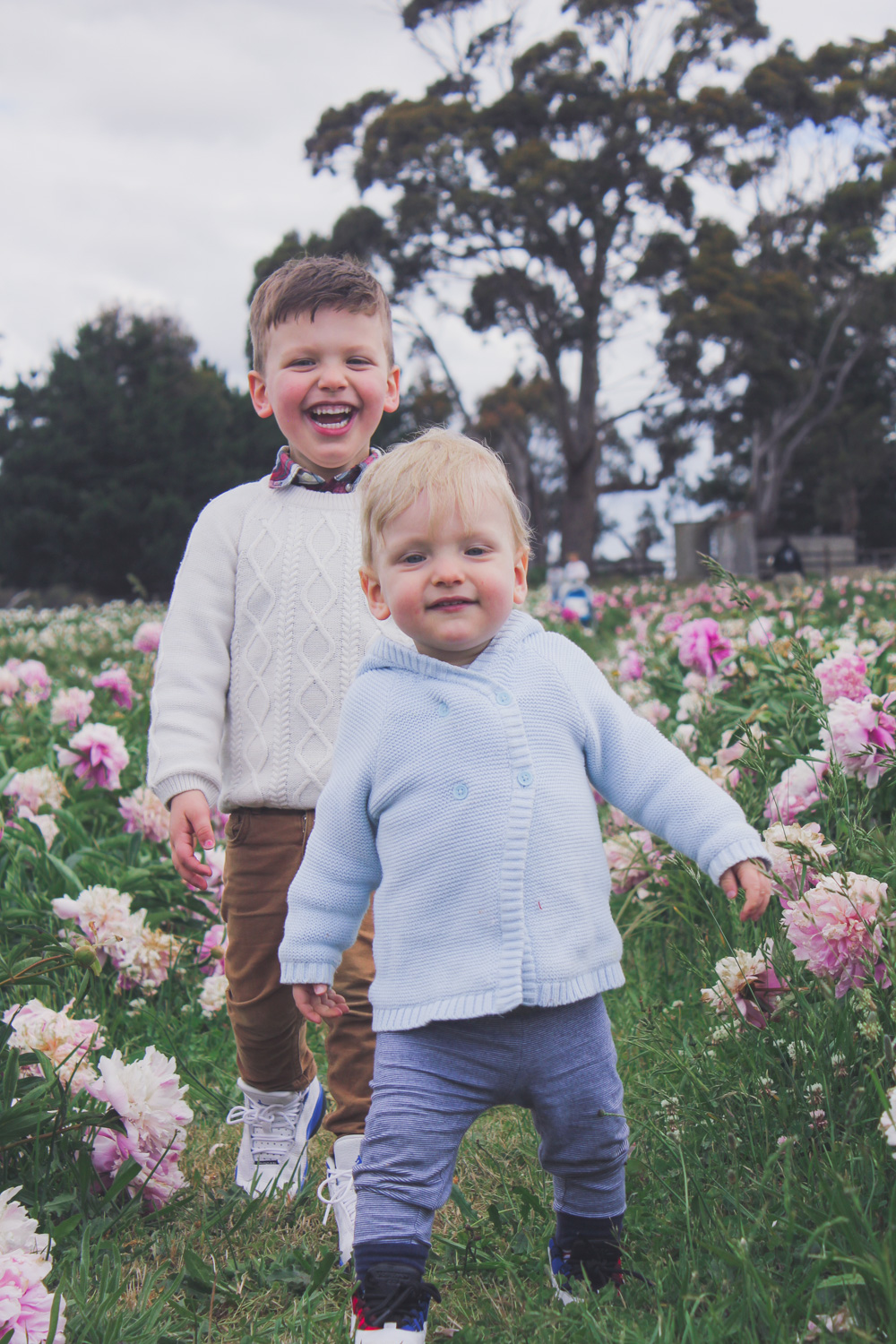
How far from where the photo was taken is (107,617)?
15836 millimetres

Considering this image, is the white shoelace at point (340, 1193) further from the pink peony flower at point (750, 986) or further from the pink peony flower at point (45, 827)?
the pink peony flower at point (45, 827)

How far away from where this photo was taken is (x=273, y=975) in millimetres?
2256

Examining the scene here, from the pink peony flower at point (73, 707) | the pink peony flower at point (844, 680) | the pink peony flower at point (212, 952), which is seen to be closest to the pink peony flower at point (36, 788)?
the pink peony flower at point (73, 707)

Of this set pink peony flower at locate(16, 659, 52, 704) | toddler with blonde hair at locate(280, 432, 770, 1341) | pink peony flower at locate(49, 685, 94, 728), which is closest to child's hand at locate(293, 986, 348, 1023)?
toddler with blonde hair at locate(280, 432, 770, 1341)

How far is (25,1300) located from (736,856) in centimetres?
113

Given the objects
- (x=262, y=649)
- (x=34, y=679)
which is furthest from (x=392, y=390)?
(x=34, y=679)

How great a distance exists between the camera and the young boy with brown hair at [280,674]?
223 centimetres

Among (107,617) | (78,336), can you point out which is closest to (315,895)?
(107,617)

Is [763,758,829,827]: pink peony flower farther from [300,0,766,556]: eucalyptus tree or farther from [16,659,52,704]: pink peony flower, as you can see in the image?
[300,0,766,556]: eucalyptus tree

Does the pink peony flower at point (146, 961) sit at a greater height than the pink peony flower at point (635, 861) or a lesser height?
lesser

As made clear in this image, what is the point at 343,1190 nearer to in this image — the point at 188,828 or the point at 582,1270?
the point at 582,1270

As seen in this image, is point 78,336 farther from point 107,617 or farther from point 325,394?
point 325,394

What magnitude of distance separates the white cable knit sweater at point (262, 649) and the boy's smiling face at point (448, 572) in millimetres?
575

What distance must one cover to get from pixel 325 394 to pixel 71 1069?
139cm
